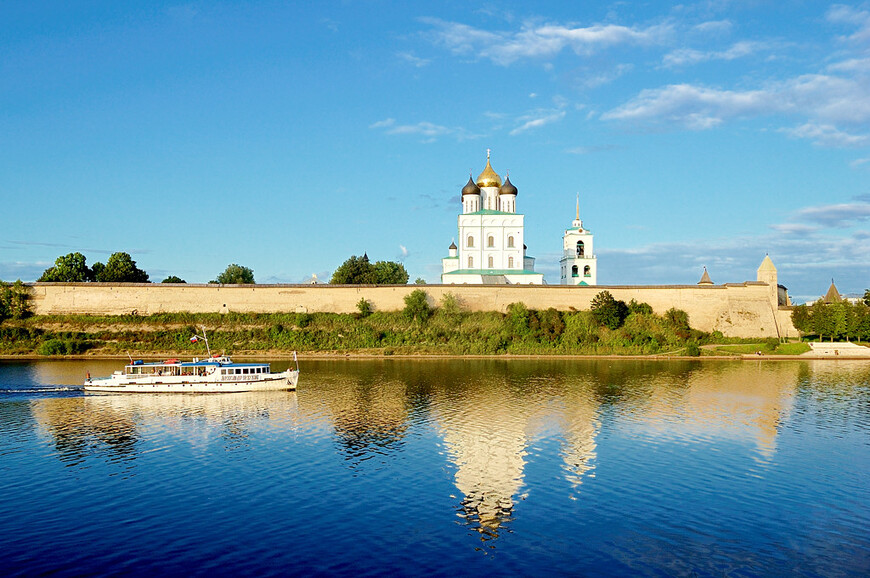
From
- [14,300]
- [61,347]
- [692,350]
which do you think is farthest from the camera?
[14,300]

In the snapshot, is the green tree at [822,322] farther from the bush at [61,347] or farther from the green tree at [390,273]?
the bush at [61,347]

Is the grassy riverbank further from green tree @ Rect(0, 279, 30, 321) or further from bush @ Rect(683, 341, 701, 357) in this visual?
green tree @ Rect(0, 279, 30, 321)

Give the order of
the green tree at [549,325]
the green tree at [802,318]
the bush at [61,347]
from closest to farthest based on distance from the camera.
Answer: the bush at [61,347], the green tree at [549,325], the green tree at [802,318]

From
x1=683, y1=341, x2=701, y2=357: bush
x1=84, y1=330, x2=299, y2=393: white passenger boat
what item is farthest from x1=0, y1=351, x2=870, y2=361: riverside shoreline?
x1=84, y1=330, x2=299, y2=393: white passenger boat

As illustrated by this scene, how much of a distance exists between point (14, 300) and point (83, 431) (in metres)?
A: 36.9

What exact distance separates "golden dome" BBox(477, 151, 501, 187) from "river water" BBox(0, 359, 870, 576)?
4326 centimetres

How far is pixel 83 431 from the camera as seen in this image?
2319 cm

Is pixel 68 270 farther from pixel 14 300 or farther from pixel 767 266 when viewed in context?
pixel 767 266

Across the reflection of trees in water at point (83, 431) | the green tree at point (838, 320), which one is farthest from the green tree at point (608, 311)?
the reflection of trees in water at point (83, 431)

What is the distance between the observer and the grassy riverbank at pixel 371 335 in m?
50.2

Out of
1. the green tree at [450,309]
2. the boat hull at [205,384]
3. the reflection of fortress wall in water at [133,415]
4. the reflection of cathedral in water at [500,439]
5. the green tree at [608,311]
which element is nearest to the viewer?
the reflection of cathedral in water at [500,439]

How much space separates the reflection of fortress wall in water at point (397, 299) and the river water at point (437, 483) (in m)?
23.9

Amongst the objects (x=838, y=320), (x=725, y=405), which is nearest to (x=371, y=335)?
(x=725, y=405)

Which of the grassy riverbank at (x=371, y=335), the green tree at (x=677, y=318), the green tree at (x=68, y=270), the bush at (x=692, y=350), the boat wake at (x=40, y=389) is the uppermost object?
the green tree at (x=68, y=270)
